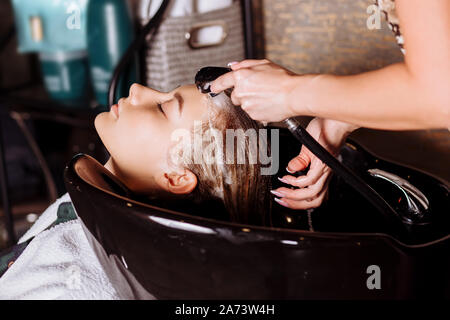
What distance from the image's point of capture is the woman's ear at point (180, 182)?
849 millimetres

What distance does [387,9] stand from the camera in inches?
29.6

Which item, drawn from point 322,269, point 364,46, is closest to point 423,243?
point 322,269

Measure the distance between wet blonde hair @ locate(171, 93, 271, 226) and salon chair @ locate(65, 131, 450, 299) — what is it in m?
0.22

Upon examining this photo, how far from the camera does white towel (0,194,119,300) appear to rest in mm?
762

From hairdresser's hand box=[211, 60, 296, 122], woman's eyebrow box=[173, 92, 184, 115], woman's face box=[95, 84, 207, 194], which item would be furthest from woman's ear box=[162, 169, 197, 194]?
hairdresser's hand box=[211, 60, 296, 122]

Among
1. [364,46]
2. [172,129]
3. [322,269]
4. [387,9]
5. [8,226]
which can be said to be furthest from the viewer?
[8,226]

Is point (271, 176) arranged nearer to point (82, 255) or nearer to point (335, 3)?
point (82, 255)

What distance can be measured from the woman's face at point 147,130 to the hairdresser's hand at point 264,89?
184 mm

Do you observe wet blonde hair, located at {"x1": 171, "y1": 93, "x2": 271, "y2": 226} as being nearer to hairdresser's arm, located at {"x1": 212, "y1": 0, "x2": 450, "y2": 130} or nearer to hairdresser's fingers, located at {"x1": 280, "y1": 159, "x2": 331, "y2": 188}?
hairdresser's fingers, located at {"x1": 280, "y1": 159, "x2": 331, "y2": 188}

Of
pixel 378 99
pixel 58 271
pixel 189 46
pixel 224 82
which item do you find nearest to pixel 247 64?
pixel 224 82

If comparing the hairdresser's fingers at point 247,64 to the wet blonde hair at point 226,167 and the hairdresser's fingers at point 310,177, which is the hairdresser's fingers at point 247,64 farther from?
the hairdresser's fingers at point 310,177

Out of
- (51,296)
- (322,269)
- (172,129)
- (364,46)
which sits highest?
(364,46)

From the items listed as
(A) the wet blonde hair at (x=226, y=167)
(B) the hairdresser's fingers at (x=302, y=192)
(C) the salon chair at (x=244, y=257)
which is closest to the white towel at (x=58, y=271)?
(C) the salon chair at (x=244, y=257)

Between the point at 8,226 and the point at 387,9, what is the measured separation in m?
1.47
